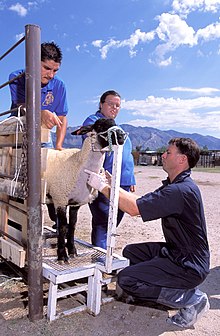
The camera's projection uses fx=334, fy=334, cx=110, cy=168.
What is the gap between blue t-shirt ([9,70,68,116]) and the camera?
3682 millimetres

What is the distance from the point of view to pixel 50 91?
12.7 feet

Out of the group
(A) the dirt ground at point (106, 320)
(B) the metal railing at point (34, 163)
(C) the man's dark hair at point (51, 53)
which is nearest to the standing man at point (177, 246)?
(A) the dirt ground at point (106, 320)

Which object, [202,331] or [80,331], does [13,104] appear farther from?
[202,331]

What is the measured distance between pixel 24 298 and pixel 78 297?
0.56 metres

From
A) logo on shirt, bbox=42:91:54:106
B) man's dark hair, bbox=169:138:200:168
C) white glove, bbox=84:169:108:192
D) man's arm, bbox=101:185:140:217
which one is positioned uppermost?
logo on shirt, bbox=42:91:54:106

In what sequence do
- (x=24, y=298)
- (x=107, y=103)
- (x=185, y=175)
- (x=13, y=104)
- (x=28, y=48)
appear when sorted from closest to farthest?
(x=28, y=48), (x=185, y=175), (x=24, y=298), (x=13, y=104), (x=107, y=103)

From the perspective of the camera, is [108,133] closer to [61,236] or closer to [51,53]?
[51,53]

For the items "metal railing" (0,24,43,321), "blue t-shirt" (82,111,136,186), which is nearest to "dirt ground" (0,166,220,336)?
"metal railing" (0,24,43,321)

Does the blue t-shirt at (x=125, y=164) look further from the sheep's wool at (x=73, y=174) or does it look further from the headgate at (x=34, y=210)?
the headgate at (x=34, y=210)

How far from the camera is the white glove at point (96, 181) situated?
306 cm

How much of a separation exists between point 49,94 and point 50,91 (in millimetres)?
40

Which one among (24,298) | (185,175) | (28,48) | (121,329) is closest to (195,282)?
(121,329)

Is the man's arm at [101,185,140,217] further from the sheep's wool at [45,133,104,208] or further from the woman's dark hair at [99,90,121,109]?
the woman's dark hair at [99,90,121,109]

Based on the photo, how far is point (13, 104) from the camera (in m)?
3.73
